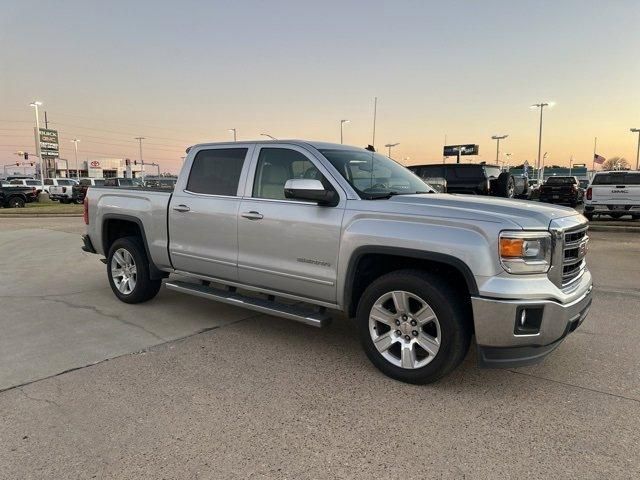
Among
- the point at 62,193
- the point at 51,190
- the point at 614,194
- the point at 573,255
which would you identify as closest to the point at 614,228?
the point at 614,194

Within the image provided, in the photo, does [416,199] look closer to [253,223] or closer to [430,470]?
[253,223]

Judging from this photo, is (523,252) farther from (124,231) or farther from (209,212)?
(124,231)

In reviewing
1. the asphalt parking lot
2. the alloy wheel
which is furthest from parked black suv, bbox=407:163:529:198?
the alloy wheel

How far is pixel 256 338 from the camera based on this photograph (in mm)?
4844

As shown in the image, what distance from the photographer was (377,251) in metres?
3.84

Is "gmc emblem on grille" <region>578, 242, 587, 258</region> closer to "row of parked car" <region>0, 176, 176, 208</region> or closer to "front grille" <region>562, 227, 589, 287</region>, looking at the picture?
"front grille" <region>562, 227, 589, 287</region>

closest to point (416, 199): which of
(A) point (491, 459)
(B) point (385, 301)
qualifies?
(B) point (385, 301)

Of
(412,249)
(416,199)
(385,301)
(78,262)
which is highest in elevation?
(416,199)

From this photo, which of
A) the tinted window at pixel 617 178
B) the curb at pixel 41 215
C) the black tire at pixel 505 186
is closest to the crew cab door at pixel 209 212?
the black tire at pixel 505 186

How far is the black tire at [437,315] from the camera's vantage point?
11.5 ft

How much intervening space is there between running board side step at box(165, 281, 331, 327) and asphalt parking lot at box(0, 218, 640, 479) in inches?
14.6

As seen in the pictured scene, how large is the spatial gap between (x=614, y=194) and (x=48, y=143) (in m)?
49.2

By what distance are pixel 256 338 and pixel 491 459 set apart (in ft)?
8.61

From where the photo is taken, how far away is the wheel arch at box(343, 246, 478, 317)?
3.49m
